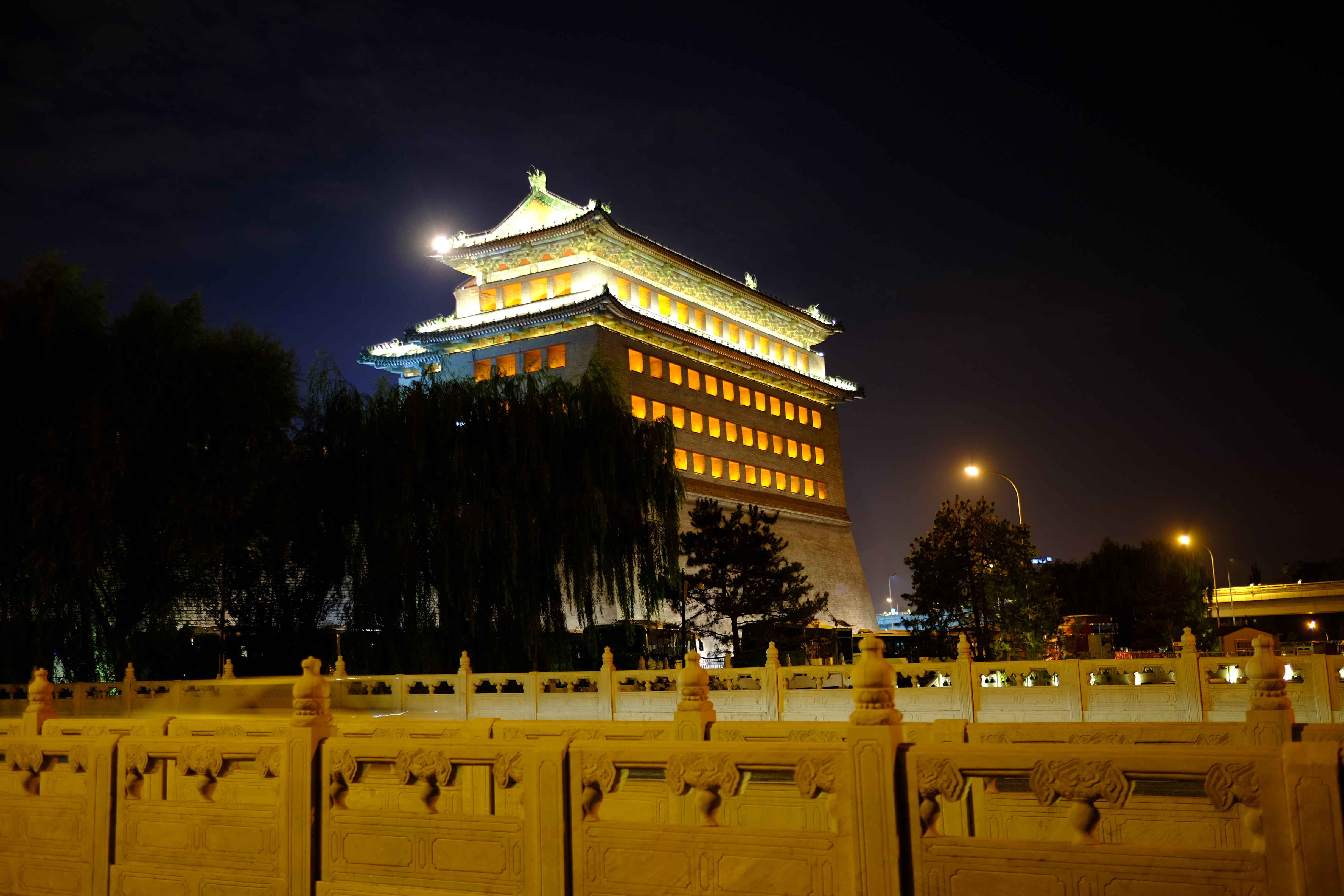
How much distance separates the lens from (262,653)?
74.3 feet

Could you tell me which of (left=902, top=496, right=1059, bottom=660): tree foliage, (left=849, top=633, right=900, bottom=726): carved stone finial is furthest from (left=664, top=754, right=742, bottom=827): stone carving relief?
(left=902, top=496, right=1059, bottom=660): tree foliage

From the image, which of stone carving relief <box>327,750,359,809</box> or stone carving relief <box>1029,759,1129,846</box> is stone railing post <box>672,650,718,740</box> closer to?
stone carving relief <box>327,750,359,809</box>

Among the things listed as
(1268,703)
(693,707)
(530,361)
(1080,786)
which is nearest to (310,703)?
(1080,786)

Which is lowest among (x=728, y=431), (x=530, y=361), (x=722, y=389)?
(x=728, y=431)

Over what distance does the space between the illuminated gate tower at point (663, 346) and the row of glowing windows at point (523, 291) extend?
0.19ft

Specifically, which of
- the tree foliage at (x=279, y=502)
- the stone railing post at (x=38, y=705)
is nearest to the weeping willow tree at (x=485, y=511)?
the tree foliage at (x=279, y=502)

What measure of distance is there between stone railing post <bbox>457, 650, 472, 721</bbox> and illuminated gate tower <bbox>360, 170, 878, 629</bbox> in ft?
67.4

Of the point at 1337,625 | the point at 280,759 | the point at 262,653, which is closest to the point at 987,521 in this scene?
the point at 262,653

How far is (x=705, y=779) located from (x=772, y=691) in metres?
11.8

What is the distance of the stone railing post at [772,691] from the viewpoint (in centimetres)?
1564

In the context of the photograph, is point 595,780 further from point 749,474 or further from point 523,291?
point 749,474

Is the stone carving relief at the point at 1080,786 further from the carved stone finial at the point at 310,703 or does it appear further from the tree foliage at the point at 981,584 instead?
the tree foliage at the point at 981,584

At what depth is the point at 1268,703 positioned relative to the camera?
311 inches

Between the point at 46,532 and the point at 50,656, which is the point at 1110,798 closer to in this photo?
the point at 46,532
